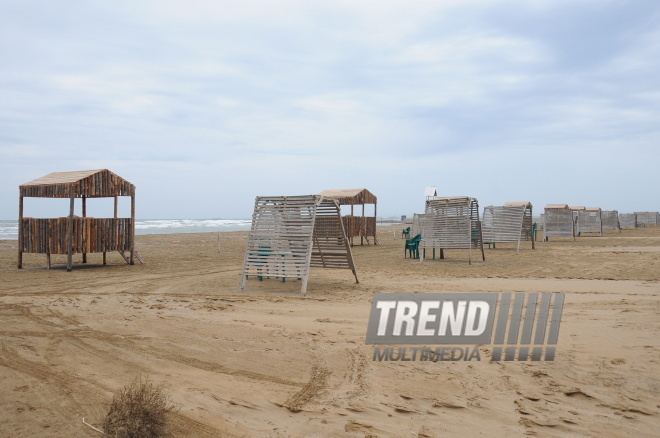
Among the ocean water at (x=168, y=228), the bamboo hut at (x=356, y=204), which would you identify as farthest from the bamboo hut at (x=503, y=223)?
the ocean water at (x=168, y=228)

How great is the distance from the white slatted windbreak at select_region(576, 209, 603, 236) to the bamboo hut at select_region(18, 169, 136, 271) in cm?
3163

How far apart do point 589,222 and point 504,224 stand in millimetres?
17645

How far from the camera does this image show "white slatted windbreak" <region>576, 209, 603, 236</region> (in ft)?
120

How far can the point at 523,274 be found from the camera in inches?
512

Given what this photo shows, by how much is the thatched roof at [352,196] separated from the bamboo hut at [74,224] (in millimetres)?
12166

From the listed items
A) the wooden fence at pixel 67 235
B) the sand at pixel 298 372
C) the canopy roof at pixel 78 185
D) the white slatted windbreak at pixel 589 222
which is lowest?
the sand at pixel 298 372

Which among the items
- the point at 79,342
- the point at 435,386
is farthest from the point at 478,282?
the point at 79,342

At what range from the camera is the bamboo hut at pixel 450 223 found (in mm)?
16875

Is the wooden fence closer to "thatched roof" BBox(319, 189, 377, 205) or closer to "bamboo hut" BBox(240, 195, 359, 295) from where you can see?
"bamboo hut" BBox(240, 195, 359, 295)

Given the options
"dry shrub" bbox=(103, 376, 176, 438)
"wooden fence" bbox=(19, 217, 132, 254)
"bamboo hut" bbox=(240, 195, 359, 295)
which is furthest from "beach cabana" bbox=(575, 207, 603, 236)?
"dry shrub" bbox=(103, 376, 176, 438)

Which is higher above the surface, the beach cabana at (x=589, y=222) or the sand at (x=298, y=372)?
the beach cabana at (x=589, y=222)

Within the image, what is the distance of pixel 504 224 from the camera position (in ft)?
76.7

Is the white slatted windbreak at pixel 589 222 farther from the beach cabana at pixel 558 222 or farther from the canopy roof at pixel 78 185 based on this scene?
the canopy roof at pixel 78 185

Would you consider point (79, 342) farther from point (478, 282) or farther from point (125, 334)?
point (478, 282)
